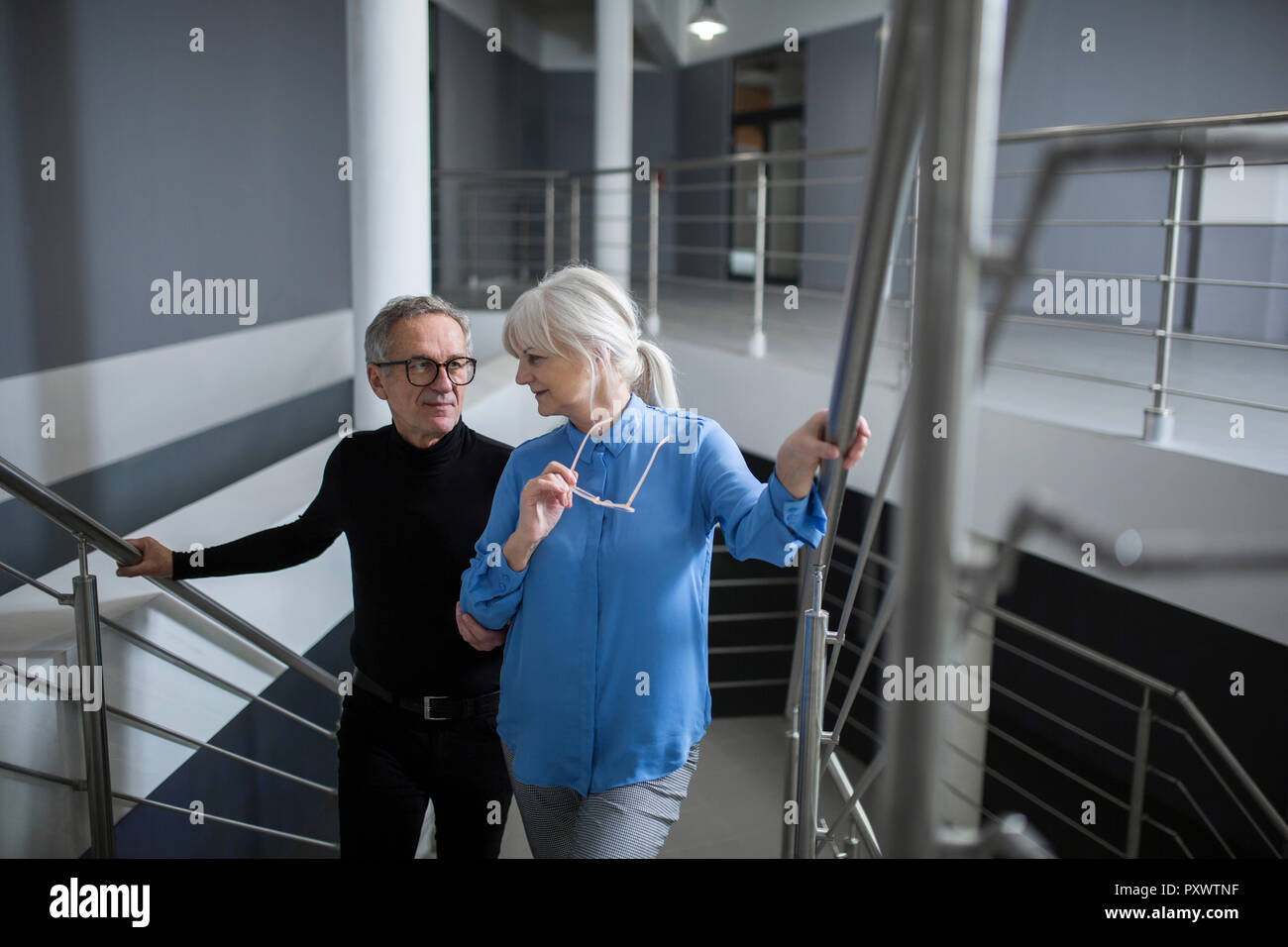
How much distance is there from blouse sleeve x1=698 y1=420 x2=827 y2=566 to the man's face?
0.41 metres

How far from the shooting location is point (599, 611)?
3.56ft

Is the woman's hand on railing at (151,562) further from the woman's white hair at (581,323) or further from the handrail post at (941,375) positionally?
the handrail post at (941,375)

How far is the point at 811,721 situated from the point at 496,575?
47 centimetres

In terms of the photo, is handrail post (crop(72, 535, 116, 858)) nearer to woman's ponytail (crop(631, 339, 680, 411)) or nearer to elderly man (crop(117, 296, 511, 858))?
elderly man (crop(117, 296, 511, 858))

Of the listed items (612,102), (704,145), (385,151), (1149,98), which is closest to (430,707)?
(385,151)

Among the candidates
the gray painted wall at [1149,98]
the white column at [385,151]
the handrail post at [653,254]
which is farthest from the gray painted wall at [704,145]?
the white column at [385,151]

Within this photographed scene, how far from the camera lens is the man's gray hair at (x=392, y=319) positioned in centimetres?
138

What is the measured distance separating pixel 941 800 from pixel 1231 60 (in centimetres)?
456

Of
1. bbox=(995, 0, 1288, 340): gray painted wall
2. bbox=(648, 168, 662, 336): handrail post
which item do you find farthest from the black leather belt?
bbox=(995, 0, 1288, 340): gray painted wall

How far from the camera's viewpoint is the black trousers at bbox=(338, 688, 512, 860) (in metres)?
1.31

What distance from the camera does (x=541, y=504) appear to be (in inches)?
41.3

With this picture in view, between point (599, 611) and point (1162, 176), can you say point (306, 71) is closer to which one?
point (599, 611)

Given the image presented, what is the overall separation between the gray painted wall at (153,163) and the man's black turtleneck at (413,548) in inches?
38.5

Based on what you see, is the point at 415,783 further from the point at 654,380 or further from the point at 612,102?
the point at 612,102
